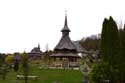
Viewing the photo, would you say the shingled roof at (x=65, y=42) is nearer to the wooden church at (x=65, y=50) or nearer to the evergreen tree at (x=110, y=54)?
the wooden church at (x=65, y=50)

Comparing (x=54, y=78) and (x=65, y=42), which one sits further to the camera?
(x=65, y=42)

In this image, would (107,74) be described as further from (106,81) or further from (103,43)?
(103,43)

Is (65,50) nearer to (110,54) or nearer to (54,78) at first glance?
(54,78)

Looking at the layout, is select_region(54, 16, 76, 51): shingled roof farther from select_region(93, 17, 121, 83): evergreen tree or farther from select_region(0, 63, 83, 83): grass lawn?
select_region(93, 17, 121, 83): evergreen tree

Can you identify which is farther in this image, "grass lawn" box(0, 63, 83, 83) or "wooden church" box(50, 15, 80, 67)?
"wooden church" box(50, 15, 80, 67)

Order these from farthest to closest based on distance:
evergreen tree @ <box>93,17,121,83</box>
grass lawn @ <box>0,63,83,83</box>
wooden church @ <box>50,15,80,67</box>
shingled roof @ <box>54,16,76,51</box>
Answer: shingled roof @ <box>54,16,76,51</box> → wooden church @ <box>50,15,80,67</box> → grass lawn @ <box>0,63,83,83</box> → evergreen tree @ <box>93,17,121,83</box>

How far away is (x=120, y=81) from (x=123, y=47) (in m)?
2.90

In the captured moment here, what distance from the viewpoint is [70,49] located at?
2953 inches

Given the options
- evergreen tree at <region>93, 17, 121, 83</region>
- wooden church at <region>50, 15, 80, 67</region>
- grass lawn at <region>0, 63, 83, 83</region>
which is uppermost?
wooden church at <region>50, 15, 80, 67</region>

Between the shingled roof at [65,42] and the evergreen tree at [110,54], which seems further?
the shingled roof at [65,42]

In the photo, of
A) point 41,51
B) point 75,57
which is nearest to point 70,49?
point 75,57

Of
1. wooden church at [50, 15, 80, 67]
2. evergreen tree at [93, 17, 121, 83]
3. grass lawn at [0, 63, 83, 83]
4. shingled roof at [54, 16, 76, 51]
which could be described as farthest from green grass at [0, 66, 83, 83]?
shingled roof at [54, 16, 76, 51]

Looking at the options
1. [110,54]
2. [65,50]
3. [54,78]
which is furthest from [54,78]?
[65,50]

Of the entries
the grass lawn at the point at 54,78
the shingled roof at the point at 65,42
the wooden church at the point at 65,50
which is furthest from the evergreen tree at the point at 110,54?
the shingled roof at the point at 65,42
